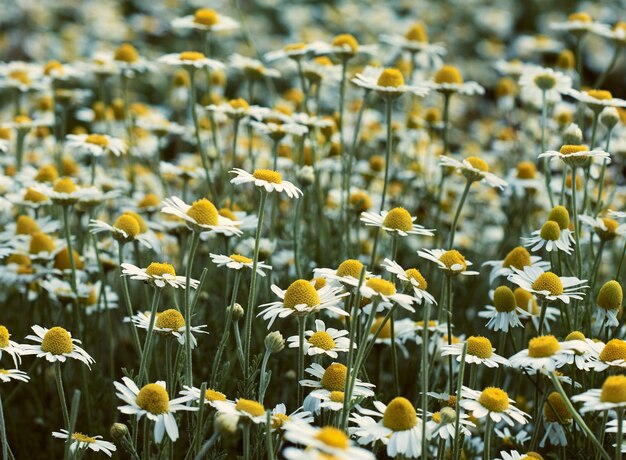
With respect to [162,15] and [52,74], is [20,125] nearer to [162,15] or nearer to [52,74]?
[52,74]

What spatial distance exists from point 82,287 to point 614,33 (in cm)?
286

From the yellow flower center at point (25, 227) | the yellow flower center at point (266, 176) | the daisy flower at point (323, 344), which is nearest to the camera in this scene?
the daisy flower at point (323, 344)

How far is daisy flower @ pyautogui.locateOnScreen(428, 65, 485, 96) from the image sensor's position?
4223 mm

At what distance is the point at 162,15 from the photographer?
34.0ft

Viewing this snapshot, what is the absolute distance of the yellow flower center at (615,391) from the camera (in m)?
2.08

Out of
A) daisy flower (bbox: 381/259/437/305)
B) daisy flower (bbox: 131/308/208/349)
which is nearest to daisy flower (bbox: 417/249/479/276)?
daisy flower (bbox: 381/259/437/305)

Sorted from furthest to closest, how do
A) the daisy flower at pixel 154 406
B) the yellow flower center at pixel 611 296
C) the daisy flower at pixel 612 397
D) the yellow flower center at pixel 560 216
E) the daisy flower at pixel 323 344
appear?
the yellow flower center at pixel 560 216
the yellow flower center at pixel 611 296
the daisy flower at pixel 323 344
the daisy flower at pixel 154 406
the daisy flower at pixel 612 397

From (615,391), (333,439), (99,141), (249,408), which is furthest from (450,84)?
(333,439)

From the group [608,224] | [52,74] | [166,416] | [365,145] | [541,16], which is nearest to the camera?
[166,416]

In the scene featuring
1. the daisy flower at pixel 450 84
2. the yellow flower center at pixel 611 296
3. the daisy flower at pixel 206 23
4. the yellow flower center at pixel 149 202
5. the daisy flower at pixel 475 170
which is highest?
the daisy flower at pixel 206 23

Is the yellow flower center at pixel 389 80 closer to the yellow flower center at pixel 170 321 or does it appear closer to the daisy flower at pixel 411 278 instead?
the daisy flower at pixel 411 278

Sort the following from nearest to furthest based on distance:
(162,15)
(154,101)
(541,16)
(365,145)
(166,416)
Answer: (166,416), (365,145), (154,101), (162,15), (541,16)

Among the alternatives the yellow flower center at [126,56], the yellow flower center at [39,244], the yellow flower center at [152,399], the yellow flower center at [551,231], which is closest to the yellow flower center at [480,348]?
the yellow flower center at [551,231]

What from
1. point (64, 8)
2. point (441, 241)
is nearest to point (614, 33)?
point (441, 241)
